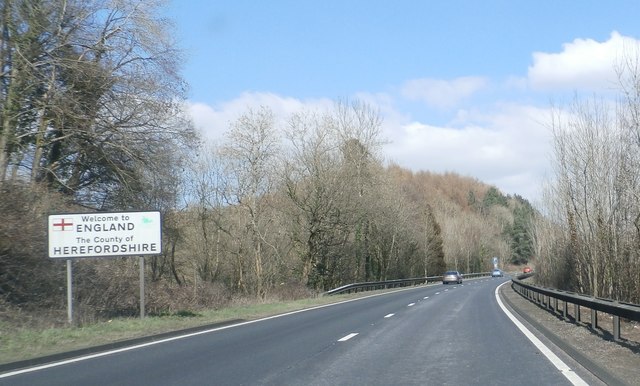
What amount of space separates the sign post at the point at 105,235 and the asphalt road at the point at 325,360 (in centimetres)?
444

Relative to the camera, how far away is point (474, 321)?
893 inches

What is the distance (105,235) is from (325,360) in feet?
38.1

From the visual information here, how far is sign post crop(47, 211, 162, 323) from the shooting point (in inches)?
848

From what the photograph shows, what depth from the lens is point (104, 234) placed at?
22.6 metres

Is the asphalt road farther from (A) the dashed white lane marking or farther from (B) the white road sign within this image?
(B) the white road sign

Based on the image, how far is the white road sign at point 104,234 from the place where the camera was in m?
21.5

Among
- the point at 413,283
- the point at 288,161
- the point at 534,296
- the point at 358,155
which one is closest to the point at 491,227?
the point at 413,283

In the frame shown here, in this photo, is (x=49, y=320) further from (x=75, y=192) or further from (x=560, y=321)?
(x=560, y=321)

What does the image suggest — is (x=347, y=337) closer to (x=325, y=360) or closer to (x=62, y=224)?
(x=325, y=360)

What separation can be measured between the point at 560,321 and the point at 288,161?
33156 millimetres

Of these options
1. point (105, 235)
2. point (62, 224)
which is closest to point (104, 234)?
point (105, 235)

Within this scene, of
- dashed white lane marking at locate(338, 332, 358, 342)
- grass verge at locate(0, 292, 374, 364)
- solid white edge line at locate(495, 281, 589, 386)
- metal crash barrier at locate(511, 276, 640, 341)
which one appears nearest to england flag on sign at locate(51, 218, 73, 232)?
grass verge at locate(0, 292, 374, 364)

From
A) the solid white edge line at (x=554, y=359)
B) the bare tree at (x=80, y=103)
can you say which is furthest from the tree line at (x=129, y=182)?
the solid white edge line at (x=554, y=359)

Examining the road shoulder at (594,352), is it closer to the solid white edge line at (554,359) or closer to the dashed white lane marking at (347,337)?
the solid white edge line at (554,359)
